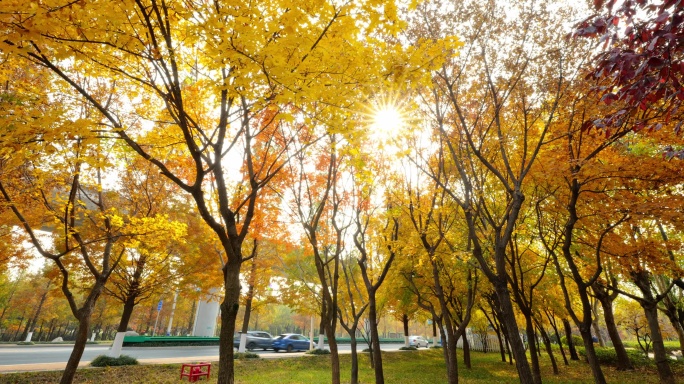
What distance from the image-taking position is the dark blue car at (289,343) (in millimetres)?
23656

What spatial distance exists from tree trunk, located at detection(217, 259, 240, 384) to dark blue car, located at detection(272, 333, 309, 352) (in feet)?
69.8

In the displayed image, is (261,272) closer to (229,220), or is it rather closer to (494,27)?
(229,220)

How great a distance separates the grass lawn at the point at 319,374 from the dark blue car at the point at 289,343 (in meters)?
6.26

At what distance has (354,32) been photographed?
11.5 feet

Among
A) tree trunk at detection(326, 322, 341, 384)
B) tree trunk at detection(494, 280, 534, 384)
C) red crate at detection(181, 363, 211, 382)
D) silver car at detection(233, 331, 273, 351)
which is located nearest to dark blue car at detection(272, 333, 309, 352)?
silver car at detection(233, 331, 273, 351)

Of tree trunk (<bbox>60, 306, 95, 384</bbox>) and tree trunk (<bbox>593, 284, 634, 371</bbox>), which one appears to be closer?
tree trunk (<bbox>60, 306, 95, 384</bbox>)

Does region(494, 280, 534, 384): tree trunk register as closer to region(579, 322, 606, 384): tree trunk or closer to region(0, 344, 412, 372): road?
region(579, 322, 606, 384): tree trunk

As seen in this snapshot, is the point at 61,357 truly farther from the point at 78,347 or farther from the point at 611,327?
the point at 611,327

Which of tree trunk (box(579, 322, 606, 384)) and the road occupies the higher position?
tree trunk (box(579, 322, 606, 384))

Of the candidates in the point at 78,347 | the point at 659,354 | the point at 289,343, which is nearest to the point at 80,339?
the point at 78,347

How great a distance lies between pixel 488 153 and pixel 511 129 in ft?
2.44

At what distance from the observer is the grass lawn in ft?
35.9


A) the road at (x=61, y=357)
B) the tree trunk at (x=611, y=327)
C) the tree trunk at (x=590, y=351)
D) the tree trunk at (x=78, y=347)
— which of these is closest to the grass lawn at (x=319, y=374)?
the tree trunk at (x=611, y=327)

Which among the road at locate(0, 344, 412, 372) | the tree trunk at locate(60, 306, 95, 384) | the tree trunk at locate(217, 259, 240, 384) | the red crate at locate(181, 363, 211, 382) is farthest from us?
the road at locate(0, 344, 412, 372)
